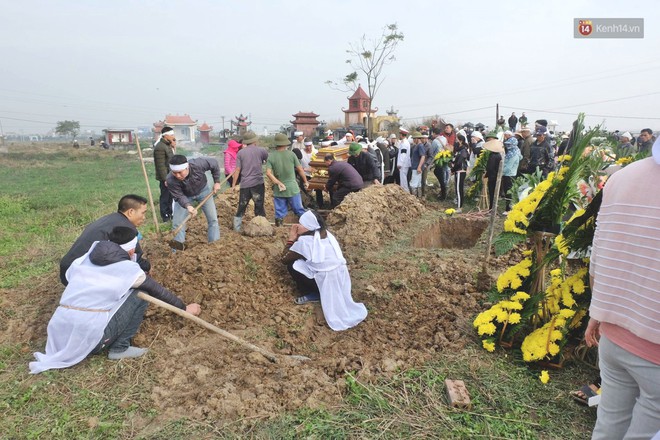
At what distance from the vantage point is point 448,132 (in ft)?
37.7

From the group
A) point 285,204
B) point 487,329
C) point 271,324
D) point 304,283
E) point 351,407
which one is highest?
point 285,204

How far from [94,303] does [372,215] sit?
16.3 ft

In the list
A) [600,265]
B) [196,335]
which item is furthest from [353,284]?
[600,265]

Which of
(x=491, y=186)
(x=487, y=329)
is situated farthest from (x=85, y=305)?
(x=491, y=186)

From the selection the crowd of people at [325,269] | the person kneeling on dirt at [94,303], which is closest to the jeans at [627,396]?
the crowd of people at [325,269]

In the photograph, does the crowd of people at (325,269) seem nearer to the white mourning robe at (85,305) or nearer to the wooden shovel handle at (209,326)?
the white mourning robe at (85,305)

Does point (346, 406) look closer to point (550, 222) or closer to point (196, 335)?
point (196, 335)

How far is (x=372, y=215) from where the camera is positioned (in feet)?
24.2

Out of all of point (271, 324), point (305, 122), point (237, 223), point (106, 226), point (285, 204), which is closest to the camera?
point (106, 226)

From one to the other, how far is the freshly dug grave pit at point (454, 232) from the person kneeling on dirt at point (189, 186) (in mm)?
3933

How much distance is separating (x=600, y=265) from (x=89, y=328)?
349 centimetres

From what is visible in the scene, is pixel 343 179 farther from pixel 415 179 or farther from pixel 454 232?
pixel 415 179

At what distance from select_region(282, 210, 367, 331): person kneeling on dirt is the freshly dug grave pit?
12.2 feet

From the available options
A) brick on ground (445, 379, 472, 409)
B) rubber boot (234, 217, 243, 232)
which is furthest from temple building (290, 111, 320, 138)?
brick on ground (445, 379, 472, 409)
